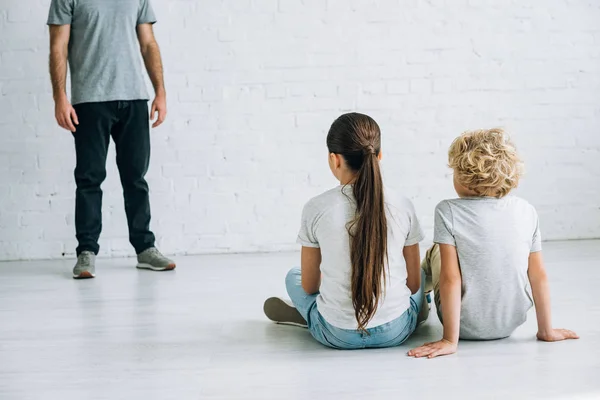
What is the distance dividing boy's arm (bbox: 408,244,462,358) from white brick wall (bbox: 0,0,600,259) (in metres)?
2.04

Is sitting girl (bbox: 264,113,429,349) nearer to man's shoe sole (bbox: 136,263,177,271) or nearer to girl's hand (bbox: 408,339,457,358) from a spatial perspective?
girl's hand (bbox: 408,339,457,358)

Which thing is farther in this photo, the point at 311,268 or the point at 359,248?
the point at 311,268

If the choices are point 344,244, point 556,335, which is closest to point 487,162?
point 344,244

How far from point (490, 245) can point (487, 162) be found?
235 millimetres

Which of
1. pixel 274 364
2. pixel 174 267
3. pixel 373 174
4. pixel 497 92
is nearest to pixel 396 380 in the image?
pixel 274 364

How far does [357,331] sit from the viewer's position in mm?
2285

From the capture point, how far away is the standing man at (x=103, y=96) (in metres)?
3.62

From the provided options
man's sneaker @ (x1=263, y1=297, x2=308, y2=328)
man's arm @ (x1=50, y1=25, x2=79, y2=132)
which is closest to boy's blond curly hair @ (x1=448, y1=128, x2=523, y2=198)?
man's sneaker @ (x1=263, y1=297, x2=308, y2=328)

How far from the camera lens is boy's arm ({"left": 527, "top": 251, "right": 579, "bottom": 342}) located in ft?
7.57

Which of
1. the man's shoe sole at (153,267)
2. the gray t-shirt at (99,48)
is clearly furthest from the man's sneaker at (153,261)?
the gray t-shirt at (99,48)

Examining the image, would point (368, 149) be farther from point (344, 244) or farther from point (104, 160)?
point (104, 160)

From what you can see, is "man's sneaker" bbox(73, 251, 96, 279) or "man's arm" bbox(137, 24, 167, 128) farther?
"man's arm" bbox(137, 24, 167, 128)

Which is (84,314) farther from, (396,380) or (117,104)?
(396,380)

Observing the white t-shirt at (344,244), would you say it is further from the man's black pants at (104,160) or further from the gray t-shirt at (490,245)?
the man's black pants at (104,160)
